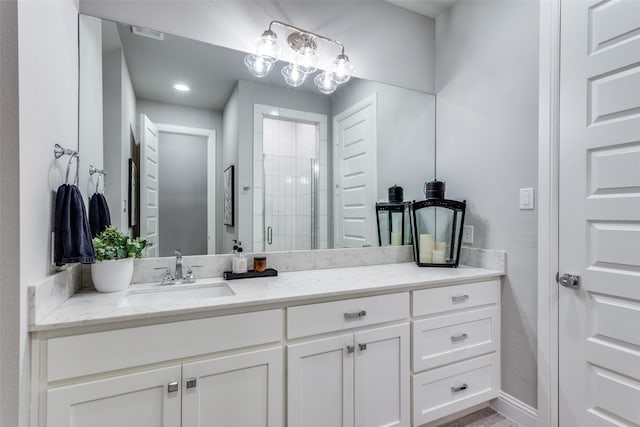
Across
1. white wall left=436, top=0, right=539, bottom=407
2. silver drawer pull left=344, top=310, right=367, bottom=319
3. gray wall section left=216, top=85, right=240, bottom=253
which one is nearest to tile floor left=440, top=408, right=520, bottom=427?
white wall left=436, top=0, right=539, bottom=407

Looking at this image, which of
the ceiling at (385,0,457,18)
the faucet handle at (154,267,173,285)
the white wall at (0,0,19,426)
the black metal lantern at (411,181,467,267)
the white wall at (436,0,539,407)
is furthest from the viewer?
the ceiling at (385,0,457,18)

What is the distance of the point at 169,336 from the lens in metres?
1.14

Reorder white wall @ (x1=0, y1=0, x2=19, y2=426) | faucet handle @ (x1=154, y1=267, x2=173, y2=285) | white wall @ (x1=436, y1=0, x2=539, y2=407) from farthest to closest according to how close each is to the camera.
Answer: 1. white wall @ (x1=436, y1=0, x2=539, y2=407)
2. faucet handle @ (x1=154, y1=267, x2=173, y2=285)
3. white wall @ (x1=0, y1=0, x2=19, y2=426)

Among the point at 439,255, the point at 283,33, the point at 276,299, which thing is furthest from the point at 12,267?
the point at 439,255

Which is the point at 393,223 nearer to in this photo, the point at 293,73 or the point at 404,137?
the point at 404,137

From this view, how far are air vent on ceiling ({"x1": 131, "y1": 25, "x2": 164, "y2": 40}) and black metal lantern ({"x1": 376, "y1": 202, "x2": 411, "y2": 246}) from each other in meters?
1.62

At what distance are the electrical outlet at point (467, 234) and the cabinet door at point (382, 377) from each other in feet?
2.80

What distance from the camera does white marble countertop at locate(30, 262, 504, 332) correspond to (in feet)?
3.51

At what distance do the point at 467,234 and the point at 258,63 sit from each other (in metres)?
1.70

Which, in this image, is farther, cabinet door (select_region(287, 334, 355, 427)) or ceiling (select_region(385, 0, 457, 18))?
ceiling (select_region(385, 0, 457, 18))

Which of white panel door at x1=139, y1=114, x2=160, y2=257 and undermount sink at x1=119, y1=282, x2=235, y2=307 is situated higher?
white panel door at x1=139, y1=114, x2=160, y2=257

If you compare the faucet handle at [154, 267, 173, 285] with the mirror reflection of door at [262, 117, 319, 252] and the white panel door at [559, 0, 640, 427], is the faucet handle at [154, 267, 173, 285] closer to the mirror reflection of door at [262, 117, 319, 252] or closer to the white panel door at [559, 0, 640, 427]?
the mirror reflection of door at [262, 117, 319, 252]

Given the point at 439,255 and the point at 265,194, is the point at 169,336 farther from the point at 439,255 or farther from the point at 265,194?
the point at 439,255

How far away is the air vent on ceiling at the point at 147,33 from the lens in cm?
157
